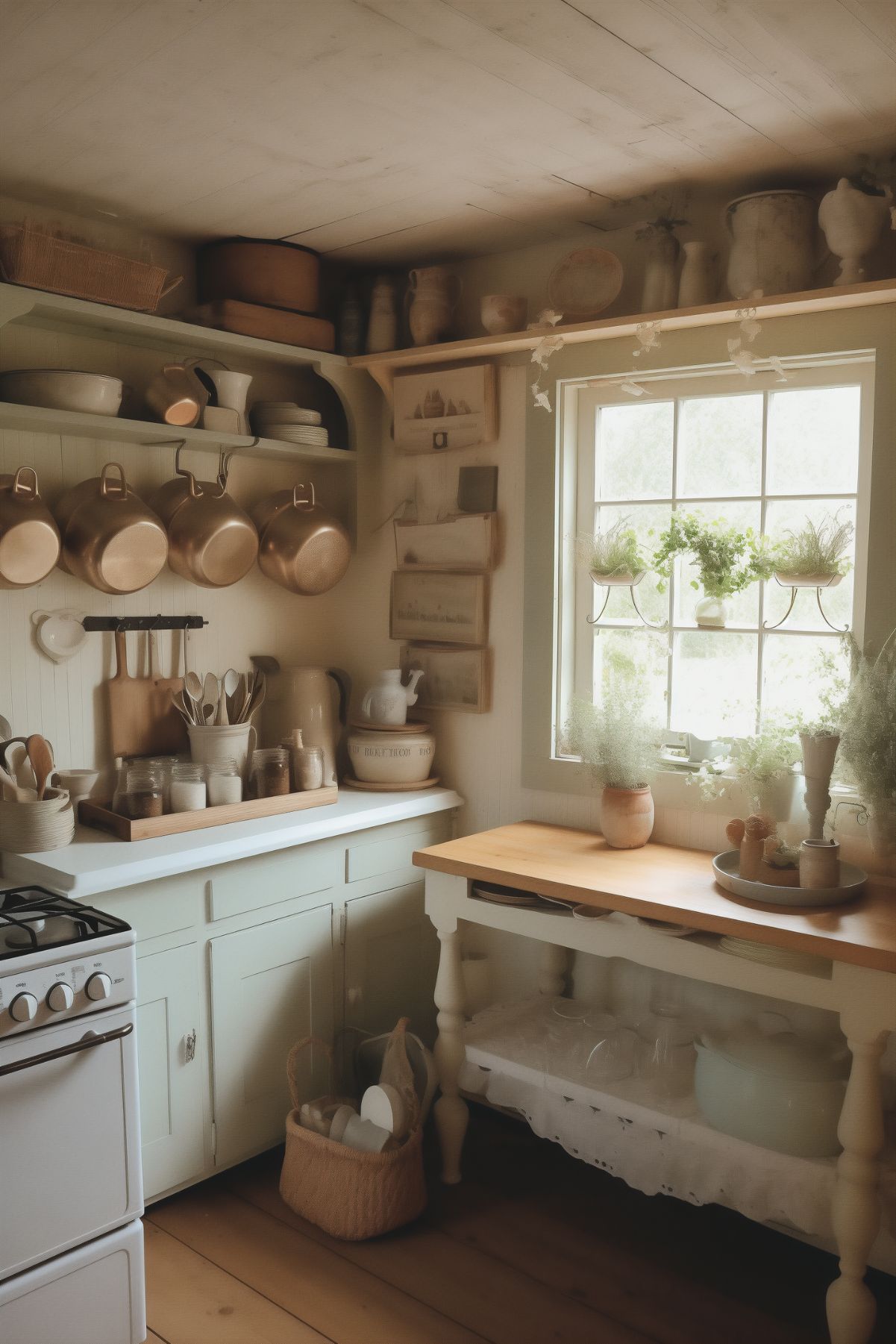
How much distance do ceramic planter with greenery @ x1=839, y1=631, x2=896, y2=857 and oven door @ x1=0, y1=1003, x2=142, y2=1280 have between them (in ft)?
5.37

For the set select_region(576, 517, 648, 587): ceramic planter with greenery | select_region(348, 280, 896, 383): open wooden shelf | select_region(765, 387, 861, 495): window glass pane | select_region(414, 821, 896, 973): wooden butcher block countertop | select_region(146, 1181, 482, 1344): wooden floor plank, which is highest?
select_region(348, 280, 896, 383): open wooden shelf

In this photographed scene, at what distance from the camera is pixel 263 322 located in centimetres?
294

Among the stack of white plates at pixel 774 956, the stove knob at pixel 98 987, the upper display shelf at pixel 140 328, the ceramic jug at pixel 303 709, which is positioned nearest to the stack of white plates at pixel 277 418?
the upper display shelf at pixel 140 328

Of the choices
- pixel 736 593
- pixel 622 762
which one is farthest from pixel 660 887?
pixel 736 593

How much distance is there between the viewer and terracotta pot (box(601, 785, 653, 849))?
8.78ft

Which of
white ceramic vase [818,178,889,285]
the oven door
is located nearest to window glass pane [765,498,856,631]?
white ceramic vase [818,178,889,285]

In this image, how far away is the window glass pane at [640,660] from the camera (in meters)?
2.86

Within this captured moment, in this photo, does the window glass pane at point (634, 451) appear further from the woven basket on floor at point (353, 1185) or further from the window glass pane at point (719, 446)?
the woven basket on floor at point (353, 1185)

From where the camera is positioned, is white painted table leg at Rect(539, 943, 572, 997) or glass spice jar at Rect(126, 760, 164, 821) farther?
white painted table leg at Rect(539, 943, 572, 997)

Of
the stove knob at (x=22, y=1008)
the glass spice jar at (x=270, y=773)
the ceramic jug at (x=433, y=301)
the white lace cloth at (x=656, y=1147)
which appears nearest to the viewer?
the stove knob at (x=22, y=1008)

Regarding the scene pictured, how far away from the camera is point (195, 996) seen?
8.42 ft

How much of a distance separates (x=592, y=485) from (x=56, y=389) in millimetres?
1429

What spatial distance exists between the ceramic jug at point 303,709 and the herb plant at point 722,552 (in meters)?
1.14

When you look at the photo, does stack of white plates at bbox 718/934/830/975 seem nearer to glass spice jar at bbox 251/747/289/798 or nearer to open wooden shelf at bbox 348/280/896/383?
glass spice jar at bbox 251/747/289/798
